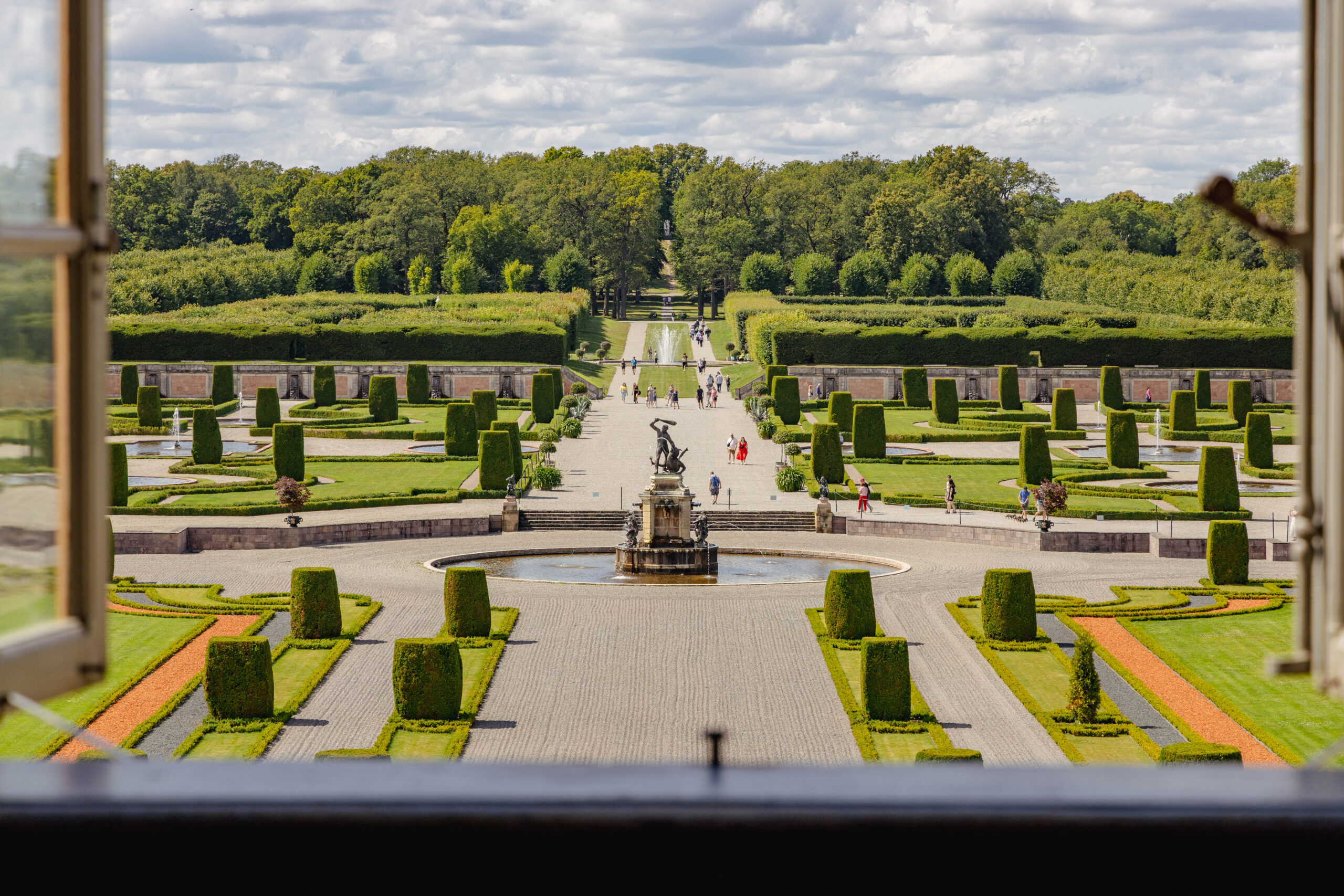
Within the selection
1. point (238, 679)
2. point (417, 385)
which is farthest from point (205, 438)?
point (238, 679)

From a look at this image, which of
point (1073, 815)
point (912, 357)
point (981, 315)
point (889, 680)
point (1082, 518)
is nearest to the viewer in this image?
point (1073, 815)

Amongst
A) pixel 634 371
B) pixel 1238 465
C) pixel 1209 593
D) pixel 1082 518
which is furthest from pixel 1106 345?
pixel 1209 593

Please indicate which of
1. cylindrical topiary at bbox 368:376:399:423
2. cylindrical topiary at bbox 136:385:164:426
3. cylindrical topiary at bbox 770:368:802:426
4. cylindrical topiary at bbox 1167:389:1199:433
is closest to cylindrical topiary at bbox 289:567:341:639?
cylindrical topiary at bbox 136:385:164:426

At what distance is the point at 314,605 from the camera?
84.4ft

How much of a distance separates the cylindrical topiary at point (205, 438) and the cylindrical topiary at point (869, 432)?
765 inches

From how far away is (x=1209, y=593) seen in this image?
99.8ft

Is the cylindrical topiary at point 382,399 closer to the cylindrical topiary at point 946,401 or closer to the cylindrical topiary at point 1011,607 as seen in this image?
the cylindrical topiary at point 946,401

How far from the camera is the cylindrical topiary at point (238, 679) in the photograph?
20281 millimetres

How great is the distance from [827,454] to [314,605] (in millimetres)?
20945

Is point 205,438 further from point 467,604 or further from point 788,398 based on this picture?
point 467,604

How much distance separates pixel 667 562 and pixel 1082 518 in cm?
1193

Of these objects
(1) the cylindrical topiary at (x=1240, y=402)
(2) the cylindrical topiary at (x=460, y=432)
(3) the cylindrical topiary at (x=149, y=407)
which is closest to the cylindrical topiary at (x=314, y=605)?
(2) the cylindrical topiary at (x=460, y=432)

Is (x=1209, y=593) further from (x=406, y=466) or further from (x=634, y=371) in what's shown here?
(x=634, y=371)

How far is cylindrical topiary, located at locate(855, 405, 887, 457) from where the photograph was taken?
49062 mm
